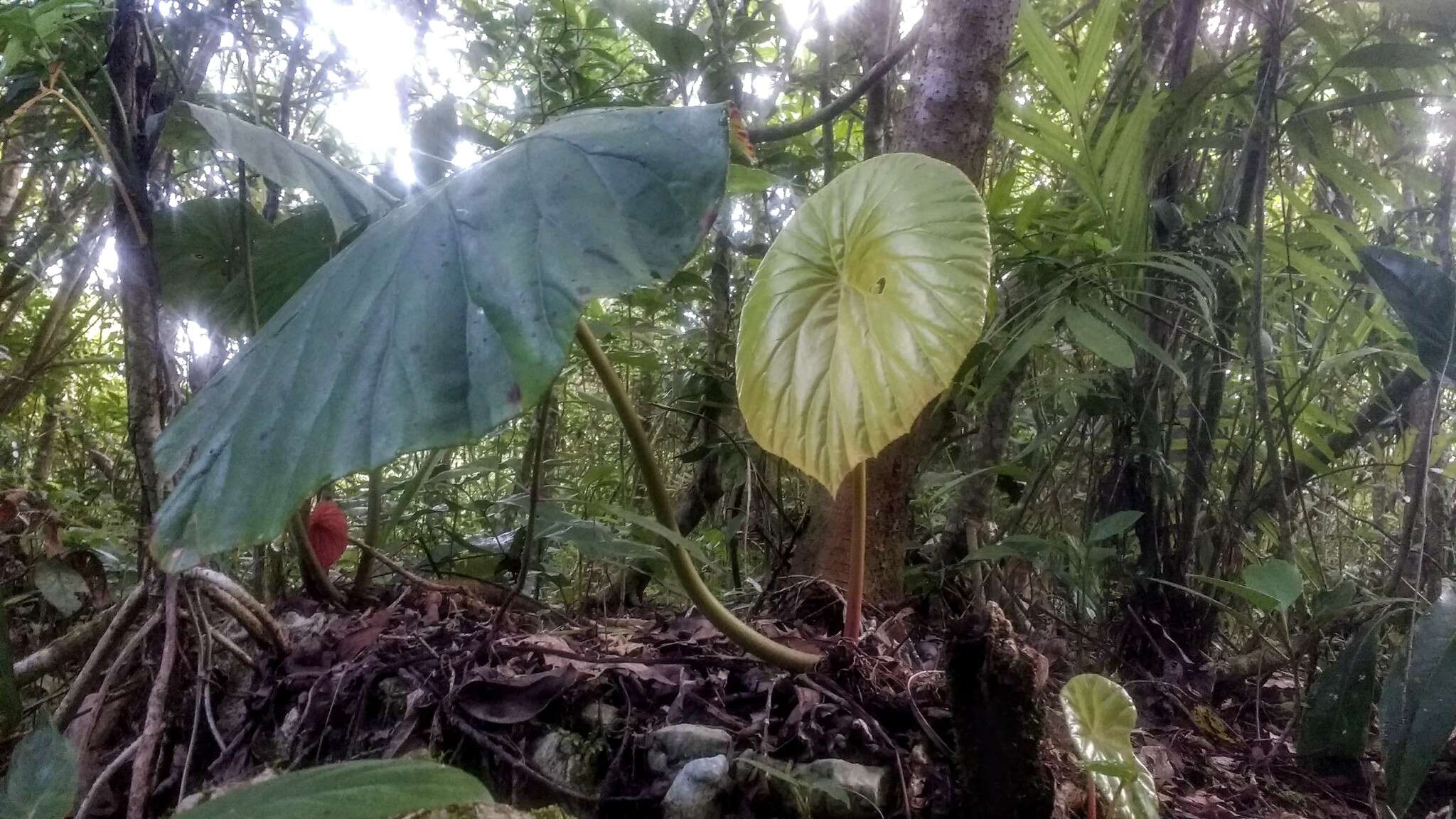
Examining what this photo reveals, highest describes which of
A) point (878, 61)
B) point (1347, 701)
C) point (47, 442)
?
point (878, 61)

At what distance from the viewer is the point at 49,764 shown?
0.51 m

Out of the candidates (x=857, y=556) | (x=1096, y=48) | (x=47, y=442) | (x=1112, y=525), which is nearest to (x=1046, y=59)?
(x=1096, y=48)

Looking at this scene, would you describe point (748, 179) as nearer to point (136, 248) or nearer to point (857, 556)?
point (857, 556)

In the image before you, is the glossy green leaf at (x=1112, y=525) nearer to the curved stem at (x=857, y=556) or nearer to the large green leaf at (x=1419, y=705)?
the large green leaf at (x=1419, y=705)

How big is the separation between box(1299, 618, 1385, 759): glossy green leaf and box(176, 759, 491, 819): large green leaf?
95 cm

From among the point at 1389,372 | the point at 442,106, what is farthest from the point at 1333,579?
the point at 442,106

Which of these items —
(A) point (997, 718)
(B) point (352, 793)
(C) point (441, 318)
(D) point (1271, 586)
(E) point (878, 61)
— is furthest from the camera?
(E) point (878, 61)

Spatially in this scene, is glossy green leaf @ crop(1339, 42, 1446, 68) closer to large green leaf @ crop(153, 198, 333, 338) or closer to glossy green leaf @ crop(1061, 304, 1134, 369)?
glossy green leaf @ crop(1061, 304, 1134, 369)

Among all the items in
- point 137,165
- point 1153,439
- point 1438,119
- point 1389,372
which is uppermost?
point 1438,119

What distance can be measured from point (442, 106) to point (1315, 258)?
139 cm

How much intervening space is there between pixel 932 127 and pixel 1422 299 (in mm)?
585

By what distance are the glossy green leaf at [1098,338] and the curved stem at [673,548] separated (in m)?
0.47

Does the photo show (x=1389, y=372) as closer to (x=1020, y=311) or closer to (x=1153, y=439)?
(x=1153, y=439)

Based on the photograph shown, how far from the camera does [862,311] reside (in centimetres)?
65
